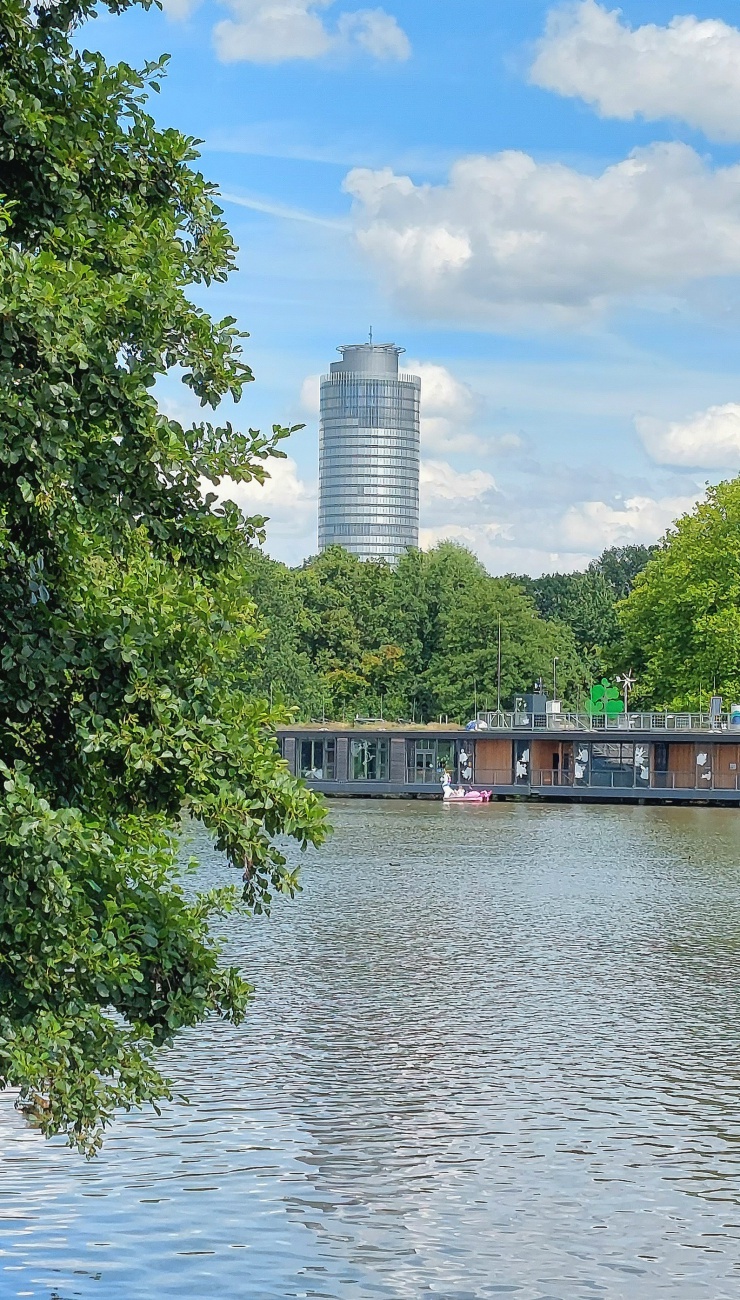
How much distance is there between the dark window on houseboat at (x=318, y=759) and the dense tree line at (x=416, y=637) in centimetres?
1211

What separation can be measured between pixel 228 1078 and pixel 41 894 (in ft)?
41.7

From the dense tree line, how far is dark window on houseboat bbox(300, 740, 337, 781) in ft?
39.7

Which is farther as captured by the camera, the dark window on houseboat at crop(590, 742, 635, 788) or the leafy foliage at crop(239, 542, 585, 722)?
the leafy foliage at crop(239, 542, 585, 722)

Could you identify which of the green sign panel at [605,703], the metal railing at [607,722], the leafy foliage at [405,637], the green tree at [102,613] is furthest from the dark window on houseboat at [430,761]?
the green tree at [102,613]

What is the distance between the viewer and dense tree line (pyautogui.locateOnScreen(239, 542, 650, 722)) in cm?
11844

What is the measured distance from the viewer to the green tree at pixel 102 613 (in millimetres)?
8953

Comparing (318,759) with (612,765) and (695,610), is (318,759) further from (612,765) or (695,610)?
(695,610)

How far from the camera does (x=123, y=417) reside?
952 cm

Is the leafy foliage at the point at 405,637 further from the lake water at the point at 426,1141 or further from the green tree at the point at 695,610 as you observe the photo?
the lake water at the point at 426,1141

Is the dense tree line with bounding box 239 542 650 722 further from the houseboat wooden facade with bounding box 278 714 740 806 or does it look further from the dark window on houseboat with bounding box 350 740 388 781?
the dark window on houseboat with bounding box 350 740 388 781

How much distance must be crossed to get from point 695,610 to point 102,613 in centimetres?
8699

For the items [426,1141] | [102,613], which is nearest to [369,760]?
[426,1141]

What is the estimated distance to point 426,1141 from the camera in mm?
18062

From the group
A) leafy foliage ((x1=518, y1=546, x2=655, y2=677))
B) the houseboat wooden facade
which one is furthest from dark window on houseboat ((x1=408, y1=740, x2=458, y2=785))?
leafy foliage ((x1=518, y1=546, x2=655, y2=677))
